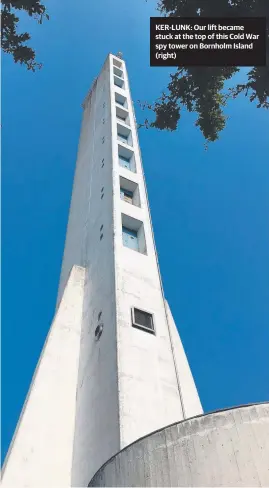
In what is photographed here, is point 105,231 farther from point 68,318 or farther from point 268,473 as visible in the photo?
point 268,473

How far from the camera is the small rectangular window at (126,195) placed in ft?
65.0

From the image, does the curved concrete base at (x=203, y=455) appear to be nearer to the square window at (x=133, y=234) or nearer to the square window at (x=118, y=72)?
the square window at (x=133, y=234)

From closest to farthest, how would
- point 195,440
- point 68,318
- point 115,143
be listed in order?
point 195,440 < point 68,318 < point 115,143

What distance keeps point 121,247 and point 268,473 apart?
10.1m

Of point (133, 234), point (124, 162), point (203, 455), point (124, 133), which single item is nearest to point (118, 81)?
point (124, 133)

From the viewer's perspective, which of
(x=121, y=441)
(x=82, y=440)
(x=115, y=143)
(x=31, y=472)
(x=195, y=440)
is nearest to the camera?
(x=195, y=440)

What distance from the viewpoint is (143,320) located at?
544 inches

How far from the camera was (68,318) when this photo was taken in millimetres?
15656

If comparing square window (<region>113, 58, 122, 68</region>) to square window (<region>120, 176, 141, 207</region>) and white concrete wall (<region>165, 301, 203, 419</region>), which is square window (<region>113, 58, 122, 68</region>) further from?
white concrete wall (<region>165, 301, 203, 419</region>)

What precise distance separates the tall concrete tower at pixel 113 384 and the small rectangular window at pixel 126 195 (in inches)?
9.8

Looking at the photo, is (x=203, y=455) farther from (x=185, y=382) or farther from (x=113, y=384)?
(x=185, y=382)

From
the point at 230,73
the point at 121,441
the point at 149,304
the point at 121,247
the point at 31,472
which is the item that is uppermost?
the point at 230,73

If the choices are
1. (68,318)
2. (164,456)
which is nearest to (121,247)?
(68,318)

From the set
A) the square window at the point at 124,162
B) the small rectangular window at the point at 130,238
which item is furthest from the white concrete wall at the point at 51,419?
the square window at the point at 124,162
